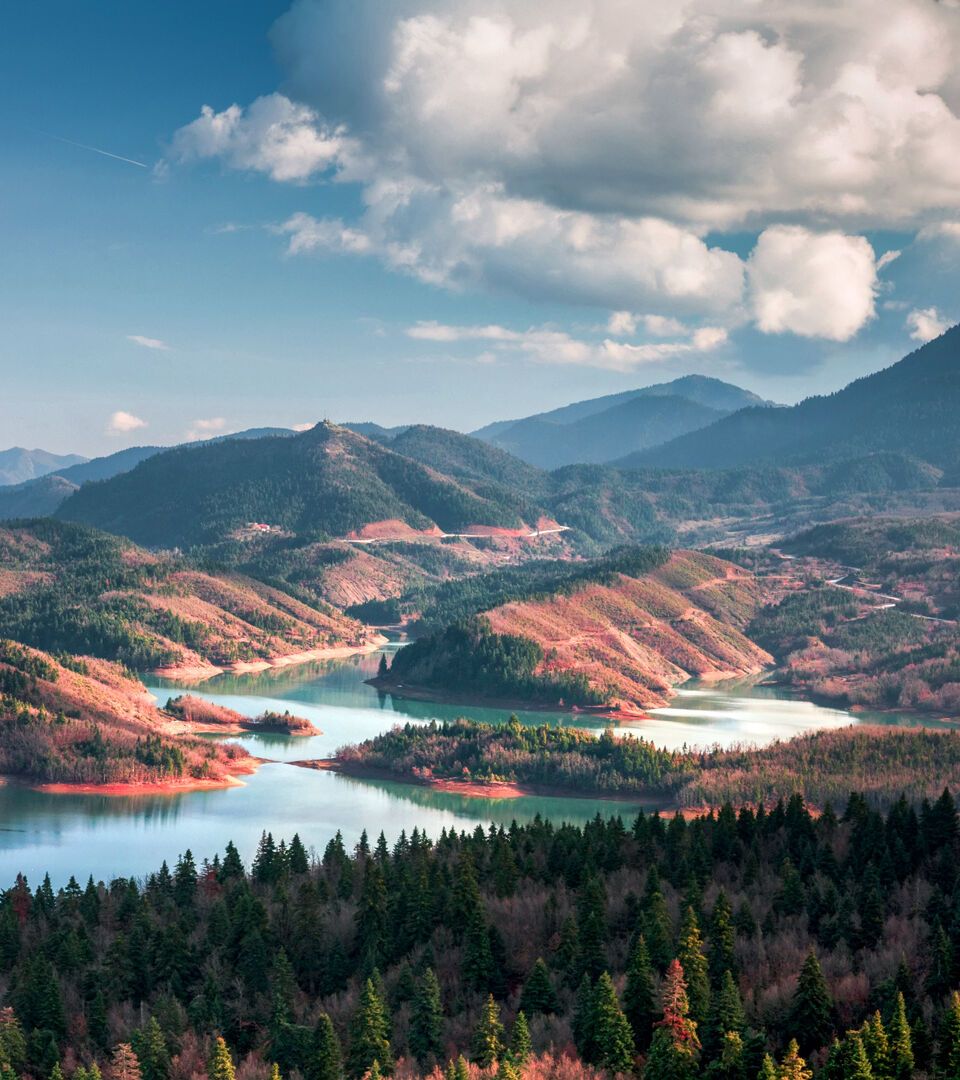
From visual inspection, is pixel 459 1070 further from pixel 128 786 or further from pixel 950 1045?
pixel 128 786

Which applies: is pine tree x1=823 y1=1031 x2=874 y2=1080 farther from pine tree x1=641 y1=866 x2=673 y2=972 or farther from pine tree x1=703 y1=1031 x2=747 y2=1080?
pine tree x1=641 y1=866 x2=673 y2=972

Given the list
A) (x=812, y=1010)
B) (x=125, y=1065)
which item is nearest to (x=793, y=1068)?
(x=812, y=1010)

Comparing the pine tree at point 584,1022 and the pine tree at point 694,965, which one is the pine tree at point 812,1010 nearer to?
the pine tree at point 694,965

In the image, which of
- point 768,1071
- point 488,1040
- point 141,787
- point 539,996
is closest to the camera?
point 768,1071

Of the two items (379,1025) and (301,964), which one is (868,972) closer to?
(379,1025)

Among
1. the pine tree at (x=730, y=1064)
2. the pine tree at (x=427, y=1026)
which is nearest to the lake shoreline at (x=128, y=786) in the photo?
the pine tree at (x=427, y=1026)
